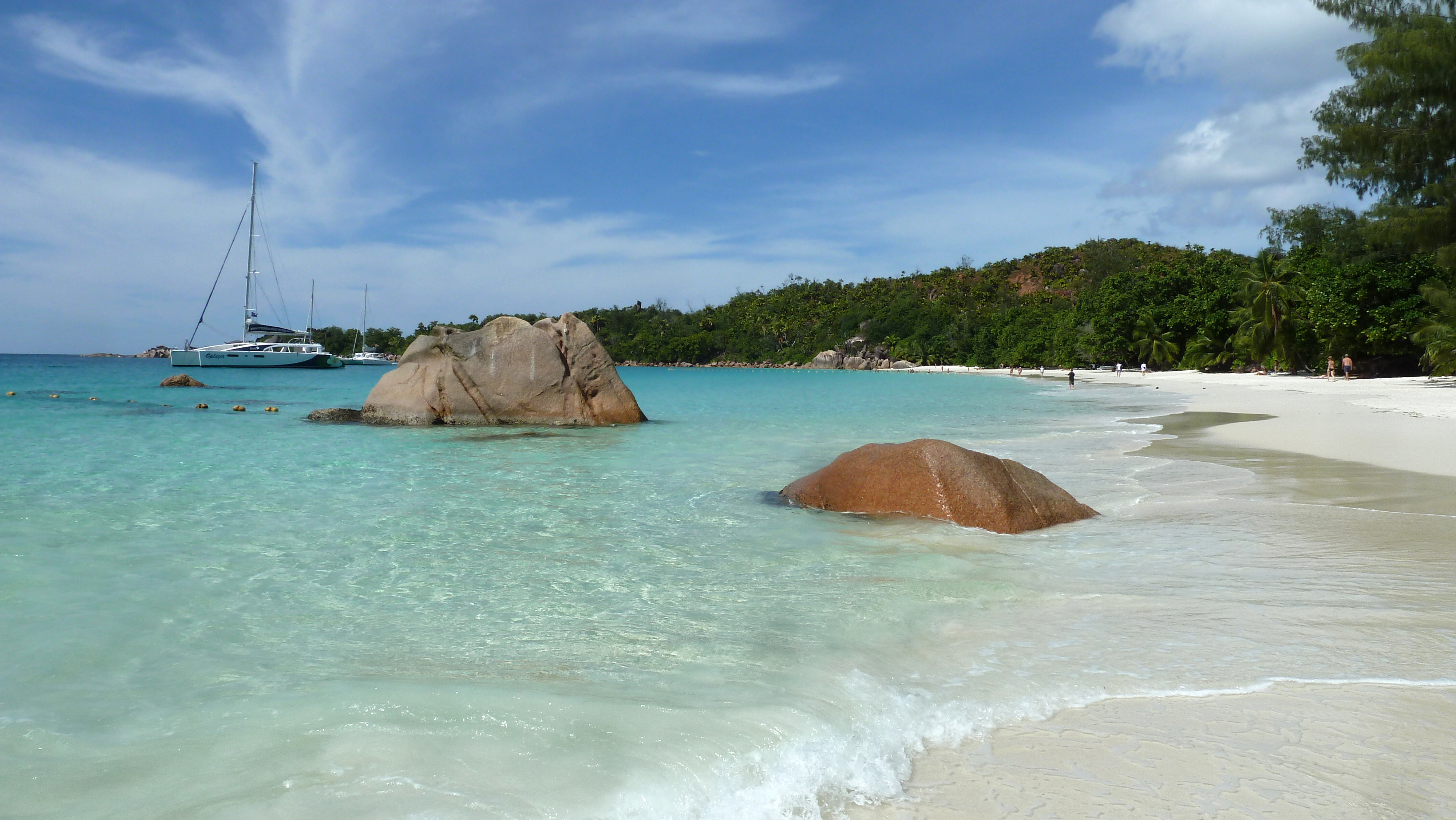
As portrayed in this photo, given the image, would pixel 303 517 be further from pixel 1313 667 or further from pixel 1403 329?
pixel 1403 329

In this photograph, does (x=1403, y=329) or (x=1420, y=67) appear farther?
(x=1403, y=329)

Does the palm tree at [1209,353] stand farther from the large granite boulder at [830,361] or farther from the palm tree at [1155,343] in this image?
the large granite boulder at [830,361]

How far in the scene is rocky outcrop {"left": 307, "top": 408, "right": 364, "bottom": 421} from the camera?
19.2 metres

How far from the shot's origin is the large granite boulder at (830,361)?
4914 inches

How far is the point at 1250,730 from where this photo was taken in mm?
3299

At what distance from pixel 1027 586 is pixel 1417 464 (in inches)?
347

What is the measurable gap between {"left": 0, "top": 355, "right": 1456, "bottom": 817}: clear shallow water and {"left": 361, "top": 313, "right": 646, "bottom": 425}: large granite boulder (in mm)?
7494

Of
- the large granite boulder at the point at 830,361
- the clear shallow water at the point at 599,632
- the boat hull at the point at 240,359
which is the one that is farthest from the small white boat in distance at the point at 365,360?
the clear shallow water at the point at 599,632

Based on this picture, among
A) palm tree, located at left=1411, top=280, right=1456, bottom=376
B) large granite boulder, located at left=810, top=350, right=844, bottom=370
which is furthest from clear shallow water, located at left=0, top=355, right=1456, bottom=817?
large granite boulder, located at left=810, top=350, right=844, bottom=370

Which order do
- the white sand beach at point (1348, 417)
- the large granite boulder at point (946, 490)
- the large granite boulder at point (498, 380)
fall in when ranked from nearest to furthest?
the large granite boulder at point (946, 490) → the white sand beach at point (1348, 417) → the large granite boulder at point (498, 380)

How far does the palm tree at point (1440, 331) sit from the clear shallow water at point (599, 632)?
25.0 m

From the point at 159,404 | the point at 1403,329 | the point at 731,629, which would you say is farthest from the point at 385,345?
the point at 731,629

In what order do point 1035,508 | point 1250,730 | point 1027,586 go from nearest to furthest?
1. point 1250,730
2. point 1027,586
3. point 1035,508

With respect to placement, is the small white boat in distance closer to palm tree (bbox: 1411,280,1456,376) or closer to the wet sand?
palm tree (bbox: 1411,280,1456,376)
